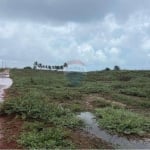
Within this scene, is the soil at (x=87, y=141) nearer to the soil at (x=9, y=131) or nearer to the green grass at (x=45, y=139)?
the green grass at (x=45, y=139)

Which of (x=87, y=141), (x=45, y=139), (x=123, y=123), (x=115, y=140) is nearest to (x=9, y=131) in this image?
(x=45, y=139)

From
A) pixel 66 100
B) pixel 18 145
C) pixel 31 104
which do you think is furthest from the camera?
pixel 66 100

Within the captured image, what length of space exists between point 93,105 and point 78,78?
8973 millimetres

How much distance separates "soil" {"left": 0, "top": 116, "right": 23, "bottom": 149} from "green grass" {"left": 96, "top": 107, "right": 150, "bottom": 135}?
2.33m

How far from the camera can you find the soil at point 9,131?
26.6 feet

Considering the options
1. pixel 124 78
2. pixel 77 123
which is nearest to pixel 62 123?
pixel 77 123

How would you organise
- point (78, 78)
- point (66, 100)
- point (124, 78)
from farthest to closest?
point (124, 78) → point (78, 78) → point (66, 100)

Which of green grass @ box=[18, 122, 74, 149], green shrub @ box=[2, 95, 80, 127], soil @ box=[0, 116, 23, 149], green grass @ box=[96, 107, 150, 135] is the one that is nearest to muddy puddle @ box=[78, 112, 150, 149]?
green grass @ box=[96, 107, 150, 135]

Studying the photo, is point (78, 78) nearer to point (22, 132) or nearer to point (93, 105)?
point (93, 105)

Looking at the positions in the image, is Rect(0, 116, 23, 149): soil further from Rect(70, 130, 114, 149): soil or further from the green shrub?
Rect(70, 130, 114, 149): soil

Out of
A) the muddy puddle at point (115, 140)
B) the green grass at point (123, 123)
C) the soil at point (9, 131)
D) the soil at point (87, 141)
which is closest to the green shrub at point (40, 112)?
the soil at point (9, 131)

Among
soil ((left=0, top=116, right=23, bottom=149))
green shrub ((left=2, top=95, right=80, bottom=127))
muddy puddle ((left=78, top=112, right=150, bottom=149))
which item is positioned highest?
green shrub ((left=2, top=95, right=80, bottom=127))

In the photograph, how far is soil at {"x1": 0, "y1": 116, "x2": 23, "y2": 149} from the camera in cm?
812

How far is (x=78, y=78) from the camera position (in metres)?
23.1
